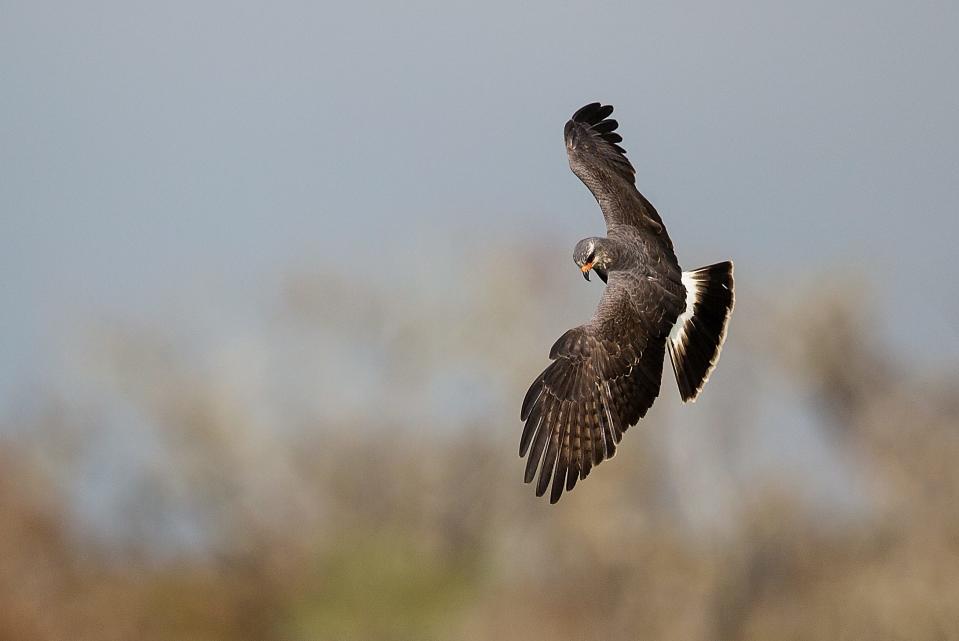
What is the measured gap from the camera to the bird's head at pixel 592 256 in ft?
25.6

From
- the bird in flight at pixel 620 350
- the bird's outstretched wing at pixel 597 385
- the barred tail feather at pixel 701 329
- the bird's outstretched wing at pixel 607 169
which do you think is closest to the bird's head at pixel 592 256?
the bird in flight at pixel 620 350

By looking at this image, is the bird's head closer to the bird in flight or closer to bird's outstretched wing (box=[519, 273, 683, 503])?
the bird in flight

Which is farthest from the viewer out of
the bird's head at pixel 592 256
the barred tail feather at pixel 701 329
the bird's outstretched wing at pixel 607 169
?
the bird's outstretched wing at pixel 607 169

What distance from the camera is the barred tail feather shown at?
27.6ft

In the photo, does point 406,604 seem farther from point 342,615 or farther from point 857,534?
point 857,534

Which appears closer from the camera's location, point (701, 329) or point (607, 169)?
point (701, 329)

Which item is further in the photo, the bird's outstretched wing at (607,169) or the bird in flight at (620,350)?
the bird's outstretched wing at (607,169)

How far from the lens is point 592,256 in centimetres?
789

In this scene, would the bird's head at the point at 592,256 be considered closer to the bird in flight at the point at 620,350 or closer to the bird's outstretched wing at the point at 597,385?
the bird in flight at the point at 620,350

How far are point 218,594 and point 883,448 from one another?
16114 mm

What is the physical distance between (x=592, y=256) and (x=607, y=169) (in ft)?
4.91

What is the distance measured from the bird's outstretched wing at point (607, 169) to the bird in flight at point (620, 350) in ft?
0.13

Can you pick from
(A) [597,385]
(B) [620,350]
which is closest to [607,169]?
(B) [620,350]

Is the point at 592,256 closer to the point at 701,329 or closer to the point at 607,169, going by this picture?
the point at 701,329
